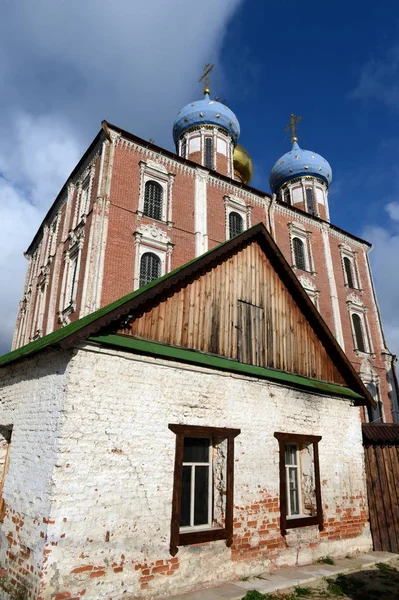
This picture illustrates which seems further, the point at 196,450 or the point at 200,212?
the point at 200,212

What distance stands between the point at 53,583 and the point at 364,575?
5610 millimetres

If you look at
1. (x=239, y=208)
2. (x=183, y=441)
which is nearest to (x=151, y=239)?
(x=239, y=208)

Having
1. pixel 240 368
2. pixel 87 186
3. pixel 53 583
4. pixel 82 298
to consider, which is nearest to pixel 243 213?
pixel 87 186

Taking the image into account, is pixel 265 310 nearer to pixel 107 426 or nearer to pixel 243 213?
pixel 107 426

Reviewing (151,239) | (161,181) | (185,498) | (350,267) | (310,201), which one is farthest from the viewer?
(310,201)

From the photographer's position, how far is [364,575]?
24.0 ft

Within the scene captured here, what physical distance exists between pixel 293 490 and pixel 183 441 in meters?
Result: 3.25

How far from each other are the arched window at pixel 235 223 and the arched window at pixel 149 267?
16.8 ft

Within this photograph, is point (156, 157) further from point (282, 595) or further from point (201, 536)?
point (282, 595)

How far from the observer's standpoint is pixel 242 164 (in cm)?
3172

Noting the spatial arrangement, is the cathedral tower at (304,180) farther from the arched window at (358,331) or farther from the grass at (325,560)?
the grass at (325,560)

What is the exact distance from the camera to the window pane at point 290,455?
27.1ft

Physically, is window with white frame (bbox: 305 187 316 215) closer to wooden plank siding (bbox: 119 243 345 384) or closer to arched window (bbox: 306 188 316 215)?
arched window (bbox: 306 188 316 215)

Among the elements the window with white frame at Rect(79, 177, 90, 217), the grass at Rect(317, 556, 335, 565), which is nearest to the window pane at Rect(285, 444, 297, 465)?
the grass at Rect(317, 556, 335, 565)
